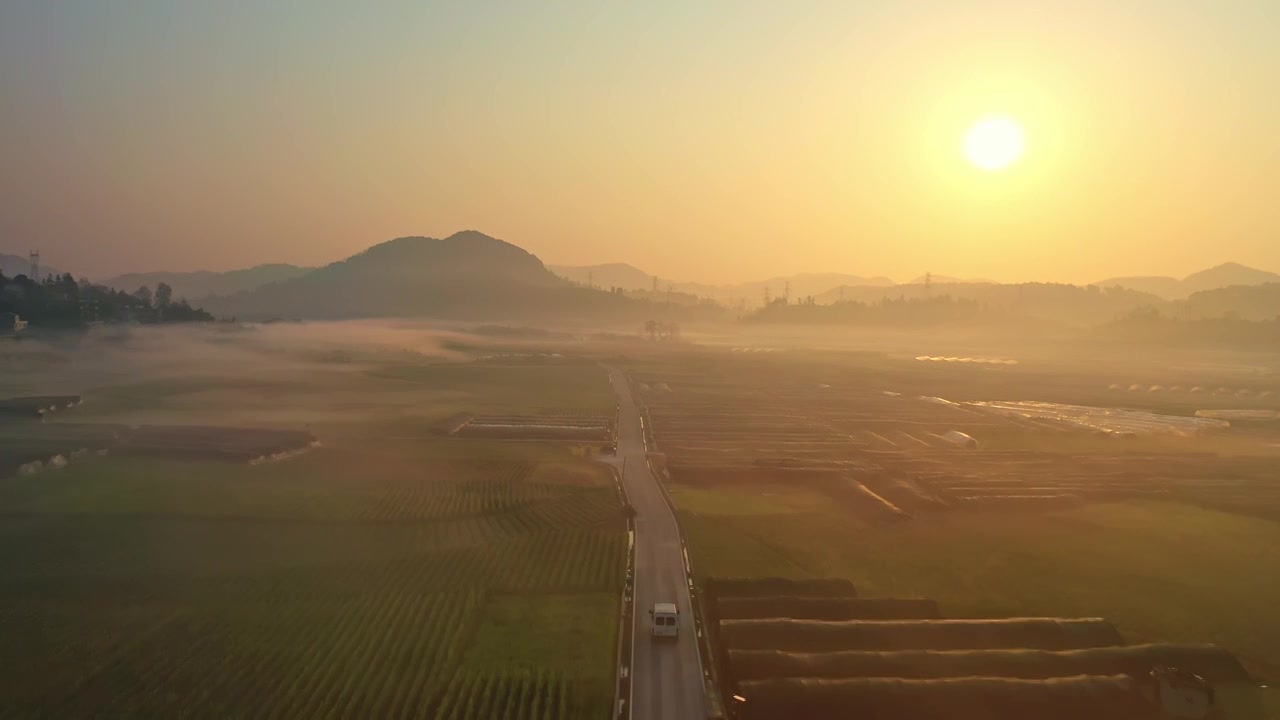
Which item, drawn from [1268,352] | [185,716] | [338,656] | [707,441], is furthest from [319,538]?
[1268,352]

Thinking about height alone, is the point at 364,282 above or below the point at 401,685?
above

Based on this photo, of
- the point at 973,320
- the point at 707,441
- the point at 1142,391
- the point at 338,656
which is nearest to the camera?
the point at 338,656

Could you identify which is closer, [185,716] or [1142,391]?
[185,716]

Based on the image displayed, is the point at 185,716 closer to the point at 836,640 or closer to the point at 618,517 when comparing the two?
the point at 836,640

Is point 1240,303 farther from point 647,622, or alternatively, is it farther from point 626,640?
point 626,640

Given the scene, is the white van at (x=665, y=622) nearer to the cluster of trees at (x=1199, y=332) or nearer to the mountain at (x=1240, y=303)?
the cluster of trees at (x=1199, y=332)

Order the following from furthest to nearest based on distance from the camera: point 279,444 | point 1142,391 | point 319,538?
point 1142,391 < point 279,444 < point 319,538

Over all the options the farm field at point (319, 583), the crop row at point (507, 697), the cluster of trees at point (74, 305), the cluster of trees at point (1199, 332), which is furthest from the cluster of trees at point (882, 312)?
the crop row at point (507, 697)
